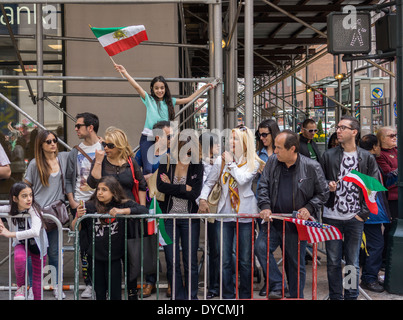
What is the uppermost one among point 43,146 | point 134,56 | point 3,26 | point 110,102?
point 3,26

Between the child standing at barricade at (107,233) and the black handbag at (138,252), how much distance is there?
102 millimetres

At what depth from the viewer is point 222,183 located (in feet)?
20.0

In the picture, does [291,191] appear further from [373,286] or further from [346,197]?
[373,286]

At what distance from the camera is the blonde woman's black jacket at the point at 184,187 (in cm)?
596

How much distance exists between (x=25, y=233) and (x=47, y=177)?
0.93 metres

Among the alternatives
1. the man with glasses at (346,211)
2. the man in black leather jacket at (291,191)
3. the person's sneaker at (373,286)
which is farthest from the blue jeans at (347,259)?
the person's sneaker at (373,286)

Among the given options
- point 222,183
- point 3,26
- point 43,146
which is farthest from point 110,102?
point 222,183

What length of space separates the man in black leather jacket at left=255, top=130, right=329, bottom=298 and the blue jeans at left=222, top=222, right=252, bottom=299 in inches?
11.8

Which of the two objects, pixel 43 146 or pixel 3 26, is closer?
pixel 43 146

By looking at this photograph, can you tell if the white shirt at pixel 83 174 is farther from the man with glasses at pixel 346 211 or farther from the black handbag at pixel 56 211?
the man with glasses at pixel 346 211

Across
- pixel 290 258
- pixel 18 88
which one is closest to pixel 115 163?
pixel 290 258

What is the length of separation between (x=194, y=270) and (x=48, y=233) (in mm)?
1704

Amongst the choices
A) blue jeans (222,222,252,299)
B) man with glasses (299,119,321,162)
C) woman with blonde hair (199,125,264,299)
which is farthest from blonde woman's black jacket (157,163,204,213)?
man with glasses (299,119,321,162)
